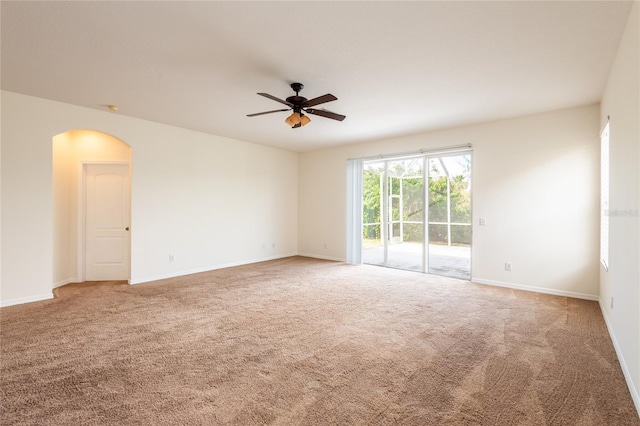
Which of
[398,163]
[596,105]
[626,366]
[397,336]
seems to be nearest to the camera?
[626,366]

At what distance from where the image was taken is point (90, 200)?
5352 millimetres

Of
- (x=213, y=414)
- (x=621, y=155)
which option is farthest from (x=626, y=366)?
(x=213, y=414)

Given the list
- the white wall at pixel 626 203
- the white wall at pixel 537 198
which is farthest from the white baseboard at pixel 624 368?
the white wall at pixel 537 198

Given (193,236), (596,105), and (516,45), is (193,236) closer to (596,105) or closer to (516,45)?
(516,45)

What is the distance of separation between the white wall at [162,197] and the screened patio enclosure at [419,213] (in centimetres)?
222

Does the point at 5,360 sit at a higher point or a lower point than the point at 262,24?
lower

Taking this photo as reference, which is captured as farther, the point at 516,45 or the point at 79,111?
the point at 79,111

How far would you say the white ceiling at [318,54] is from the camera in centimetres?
230

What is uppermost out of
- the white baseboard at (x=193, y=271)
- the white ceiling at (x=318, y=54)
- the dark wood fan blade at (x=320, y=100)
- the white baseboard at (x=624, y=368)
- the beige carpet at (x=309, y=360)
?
the white ceiling at (x=318, y=54)

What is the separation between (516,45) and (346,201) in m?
4.67

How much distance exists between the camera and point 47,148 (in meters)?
4.29

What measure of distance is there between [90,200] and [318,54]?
489cm

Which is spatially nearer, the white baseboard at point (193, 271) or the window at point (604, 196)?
the window at point (604, 196)

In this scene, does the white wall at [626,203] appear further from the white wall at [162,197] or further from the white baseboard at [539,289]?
the white wall at [162,197]
